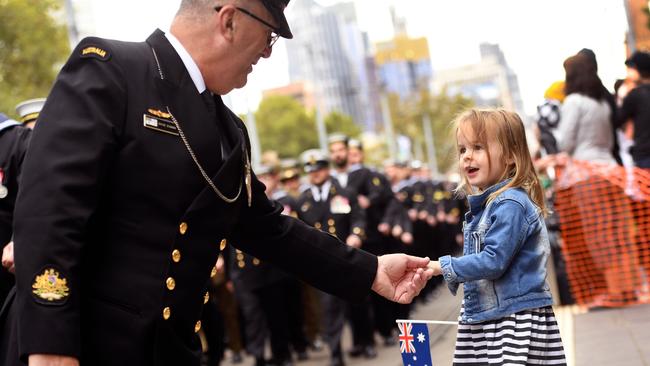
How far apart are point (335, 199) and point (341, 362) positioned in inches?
75.5

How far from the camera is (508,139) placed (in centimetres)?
452

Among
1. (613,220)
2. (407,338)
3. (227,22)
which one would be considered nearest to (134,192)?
(227,22)

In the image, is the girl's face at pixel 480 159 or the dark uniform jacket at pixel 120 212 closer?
the dark uniform jacket at pixel 120 212

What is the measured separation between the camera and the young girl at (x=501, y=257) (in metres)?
4.30

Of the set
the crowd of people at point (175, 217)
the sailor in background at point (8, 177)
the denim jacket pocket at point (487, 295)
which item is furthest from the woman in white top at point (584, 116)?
the sailor in background at point (8, 177)

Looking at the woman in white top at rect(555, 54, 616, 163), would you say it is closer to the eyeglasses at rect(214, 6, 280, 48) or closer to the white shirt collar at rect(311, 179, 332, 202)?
the white shirt collar at rect(311, 179, 332, 202)

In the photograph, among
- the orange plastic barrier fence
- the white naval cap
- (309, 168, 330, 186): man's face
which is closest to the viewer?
the white naval cap

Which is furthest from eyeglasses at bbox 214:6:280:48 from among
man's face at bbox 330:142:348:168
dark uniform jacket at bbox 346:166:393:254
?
man's face at bbox 330:142:348:168

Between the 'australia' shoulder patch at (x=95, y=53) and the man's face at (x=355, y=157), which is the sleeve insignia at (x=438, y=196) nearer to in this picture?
the man's face at (x=355, y=157)

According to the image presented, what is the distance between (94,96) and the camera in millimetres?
2961

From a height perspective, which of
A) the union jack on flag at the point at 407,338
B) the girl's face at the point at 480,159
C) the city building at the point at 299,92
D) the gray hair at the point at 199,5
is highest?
the city building at the point at 299,92

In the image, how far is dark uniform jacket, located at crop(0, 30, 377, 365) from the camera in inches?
110

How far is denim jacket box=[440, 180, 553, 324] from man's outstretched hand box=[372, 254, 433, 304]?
0.35 feet

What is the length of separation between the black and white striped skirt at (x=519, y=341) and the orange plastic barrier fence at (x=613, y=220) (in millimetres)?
4994
